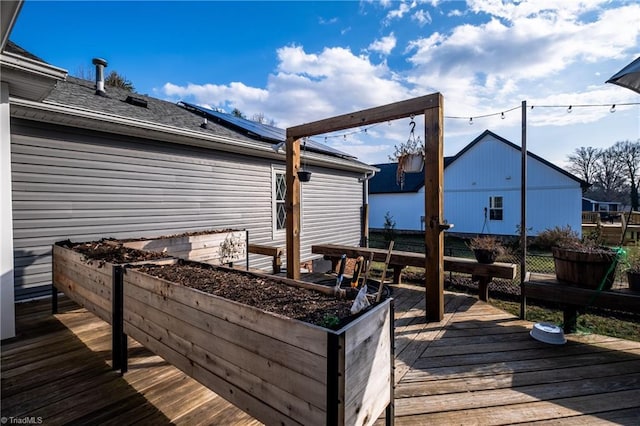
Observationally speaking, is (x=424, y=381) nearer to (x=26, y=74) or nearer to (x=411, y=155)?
(x=411, y=155)

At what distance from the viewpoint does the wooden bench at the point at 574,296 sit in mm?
2674

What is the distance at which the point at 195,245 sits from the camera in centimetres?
460

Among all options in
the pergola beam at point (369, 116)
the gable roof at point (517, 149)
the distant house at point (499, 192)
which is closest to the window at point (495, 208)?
the distant house at point (499, 192)

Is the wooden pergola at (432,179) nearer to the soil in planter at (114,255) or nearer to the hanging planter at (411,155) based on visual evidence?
the hanging planter at (411,155)

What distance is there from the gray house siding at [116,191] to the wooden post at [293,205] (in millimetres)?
2053

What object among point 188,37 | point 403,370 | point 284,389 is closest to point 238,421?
point 284,389

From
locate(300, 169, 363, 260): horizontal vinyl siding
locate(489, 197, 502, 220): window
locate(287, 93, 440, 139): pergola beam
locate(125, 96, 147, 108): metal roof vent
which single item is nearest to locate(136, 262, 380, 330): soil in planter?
locate(287, 93, 440, 139): pergola beam

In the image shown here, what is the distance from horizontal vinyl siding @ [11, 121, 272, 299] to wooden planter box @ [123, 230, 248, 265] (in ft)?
3.00

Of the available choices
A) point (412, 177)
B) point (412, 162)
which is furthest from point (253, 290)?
point (412, 177)

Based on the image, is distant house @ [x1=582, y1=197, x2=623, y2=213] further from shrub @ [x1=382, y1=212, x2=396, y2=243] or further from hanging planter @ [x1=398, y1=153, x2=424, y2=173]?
hanging planter @ [x1=398, y1=153, x2=424, y2=173]

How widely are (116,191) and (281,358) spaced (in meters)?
4.62

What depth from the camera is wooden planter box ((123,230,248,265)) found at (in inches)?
164

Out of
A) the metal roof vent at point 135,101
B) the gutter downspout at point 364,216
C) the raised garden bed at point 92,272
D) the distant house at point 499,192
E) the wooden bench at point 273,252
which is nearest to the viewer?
the raised garden bed at point 92,272

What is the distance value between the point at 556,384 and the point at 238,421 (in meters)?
2.30
